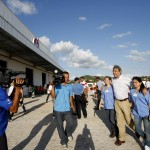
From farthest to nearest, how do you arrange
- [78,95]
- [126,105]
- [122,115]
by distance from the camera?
1. [78,95]
2. [122,115]
3. [126,105]

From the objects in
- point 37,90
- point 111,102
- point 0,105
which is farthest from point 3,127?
point 37,90

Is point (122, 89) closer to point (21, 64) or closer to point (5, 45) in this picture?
point (5, 45)

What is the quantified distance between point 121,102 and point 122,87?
14.1 inches

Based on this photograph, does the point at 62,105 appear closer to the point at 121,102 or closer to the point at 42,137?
the point at 121,102

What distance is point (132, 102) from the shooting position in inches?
237

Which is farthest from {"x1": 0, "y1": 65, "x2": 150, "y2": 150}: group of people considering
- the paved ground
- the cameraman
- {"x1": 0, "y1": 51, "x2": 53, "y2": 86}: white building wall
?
{"x1": 0, "y1": 51, "x2": 53, "y2": 86}: white building wall

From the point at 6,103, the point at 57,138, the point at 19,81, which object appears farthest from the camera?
the point at 57,138

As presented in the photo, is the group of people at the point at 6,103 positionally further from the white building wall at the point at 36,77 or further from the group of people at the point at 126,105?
the white building wall at the point at 36,77

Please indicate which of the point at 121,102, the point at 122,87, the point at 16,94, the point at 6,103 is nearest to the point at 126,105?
the point at 121,102

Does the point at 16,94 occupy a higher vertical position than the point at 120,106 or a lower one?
higher

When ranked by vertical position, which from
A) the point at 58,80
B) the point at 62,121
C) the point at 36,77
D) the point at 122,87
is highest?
the point at 36,77

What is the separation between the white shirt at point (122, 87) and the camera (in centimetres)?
632

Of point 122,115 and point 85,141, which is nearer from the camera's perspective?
point 122,115

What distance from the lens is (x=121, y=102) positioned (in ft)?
20.8
